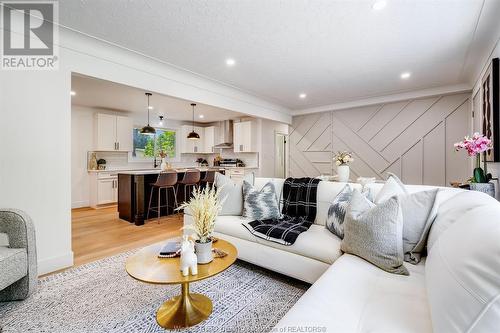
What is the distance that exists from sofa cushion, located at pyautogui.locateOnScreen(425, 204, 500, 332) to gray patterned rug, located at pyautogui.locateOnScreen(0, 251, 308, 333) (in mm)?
1107

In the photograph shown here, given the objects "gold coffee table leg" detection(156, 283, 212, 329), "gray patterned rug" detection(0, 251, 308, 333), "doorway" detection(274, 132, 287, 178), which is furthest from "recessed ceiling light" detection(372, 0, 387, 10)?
"doorway" detection(274, 132, 287, 178)

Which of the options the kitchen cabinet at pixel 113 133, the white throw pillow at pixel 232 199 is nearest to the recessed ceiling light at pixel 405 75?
the white throw pillow at pixel 232 199

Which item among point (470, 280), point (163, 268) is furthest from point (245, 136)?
point (470, 280)

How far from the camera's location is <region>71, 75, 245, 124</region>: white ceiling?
4.20 metres

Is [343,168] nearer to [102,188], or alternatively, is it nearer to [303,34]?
[303,34]

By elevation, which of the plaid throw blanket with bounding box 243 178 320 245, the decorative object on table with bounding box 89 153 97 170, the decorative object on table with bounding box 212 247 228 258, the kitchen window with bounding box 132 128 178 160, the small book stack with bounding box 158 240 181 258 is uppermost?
the kitchen window with bounding box 132 128 178 160

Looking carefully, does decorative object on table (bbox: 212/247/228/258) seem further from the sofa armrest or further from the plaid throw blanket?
the sofa armrest

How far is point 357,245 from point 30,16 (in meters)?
3.48

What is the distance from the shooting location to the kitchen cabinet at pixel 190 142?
768 cm

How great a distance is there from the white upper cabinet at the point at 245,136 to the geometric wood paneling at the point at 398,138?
1450 mm

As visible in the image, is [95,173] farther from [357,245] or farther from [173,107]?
[357,245]

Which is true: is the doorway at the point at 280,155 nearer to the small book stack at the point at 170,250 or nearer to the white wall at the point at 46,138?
the white wall at the point at 46,138

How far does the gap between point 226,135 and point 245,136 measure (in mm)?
979

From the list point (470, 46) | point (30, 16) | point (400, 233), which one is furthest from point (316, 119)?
point (30, 16)
